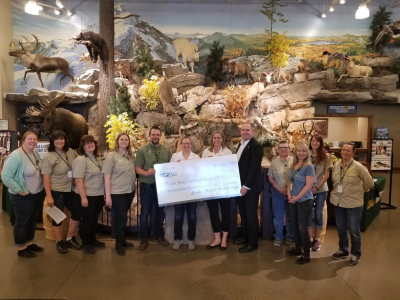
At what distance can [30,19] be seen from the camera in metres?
11.6

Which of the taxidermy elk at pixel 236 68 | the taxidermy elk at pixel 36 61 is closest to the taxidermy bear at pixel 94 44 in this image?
the taxidermy elk at pixel 36 61

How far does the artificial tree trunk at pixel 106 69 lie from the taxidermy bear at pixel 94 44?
0.35ft

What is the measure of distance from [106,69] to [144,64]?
4762 millimetres

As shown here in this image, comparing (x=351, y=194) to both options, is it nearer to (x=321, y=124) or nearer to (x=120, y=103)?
(x=120, y=103)

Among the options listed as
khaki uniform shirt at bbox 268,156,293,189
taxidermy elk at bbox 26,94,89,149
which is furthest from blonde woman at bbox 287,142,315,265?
taxidermy elk at bbox 26,94,89,149

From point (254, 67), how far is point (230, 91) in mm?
1770

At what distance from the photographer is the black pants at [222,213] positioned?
13.7 feet

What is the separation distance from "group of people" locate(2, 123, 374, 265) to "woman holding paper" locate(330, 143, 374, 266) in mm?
11

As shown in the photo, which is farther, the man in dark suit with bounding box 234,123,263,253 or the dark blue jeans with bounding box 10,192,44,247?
the man in dark suit with bounding box 234,123,263,253

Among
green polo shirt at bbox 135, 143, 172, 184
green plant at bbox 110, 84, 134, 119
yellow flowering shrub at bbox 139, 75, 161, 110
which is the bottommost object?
green polo shirt at bbox 135, 143, 172, 184

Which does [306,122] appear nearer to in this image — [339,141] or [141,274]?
[339,141]

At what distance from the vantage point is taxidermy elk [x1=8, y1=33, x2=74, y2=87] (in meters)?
11.2

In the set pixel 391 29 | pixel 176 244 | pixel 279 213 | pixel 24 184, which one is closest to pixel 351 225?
pixel 279 213

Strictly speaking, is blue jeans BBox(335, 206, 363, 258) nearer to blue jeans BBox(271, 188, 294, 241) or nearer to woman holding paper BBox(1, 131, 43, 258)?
blue jeans BBox(271, 188, 294, 241)
